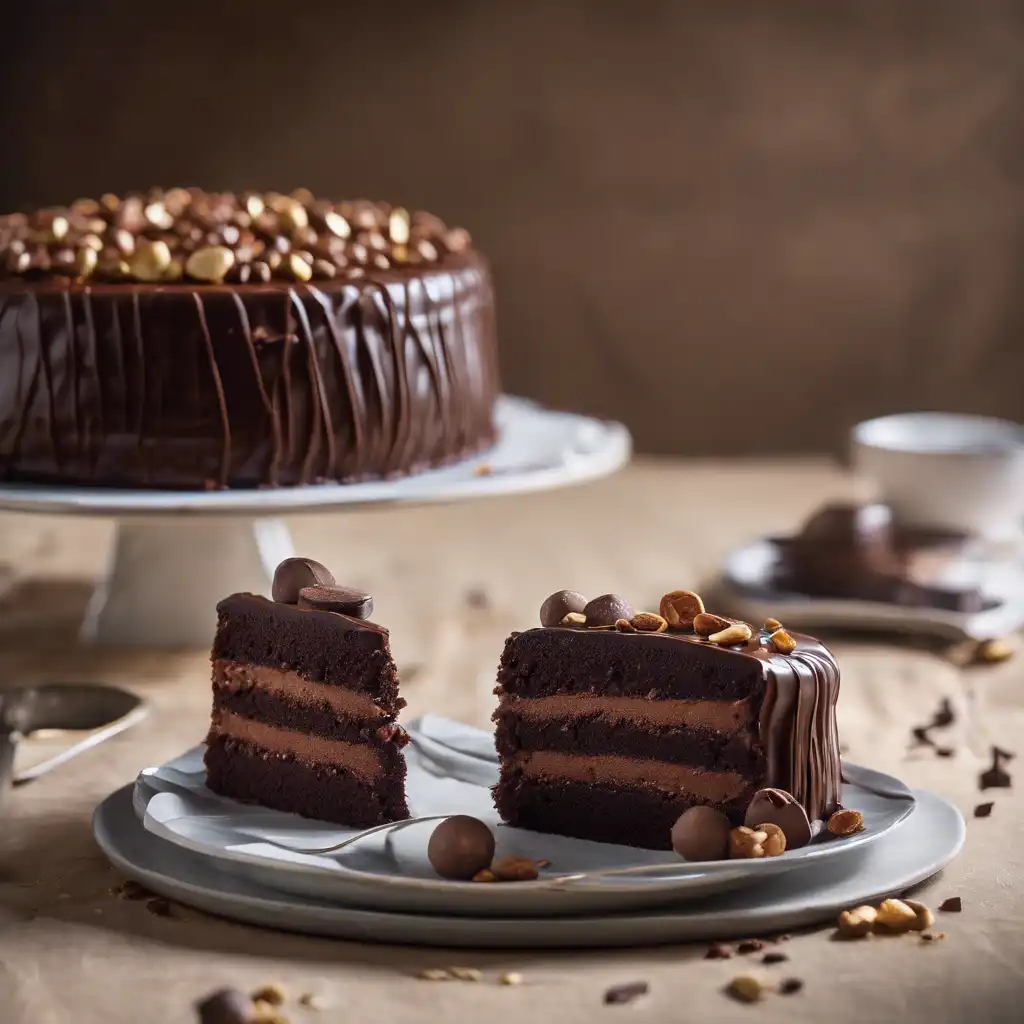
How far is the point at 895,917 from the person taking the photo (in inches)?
70.2

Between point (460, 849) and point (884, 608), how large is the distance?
155 cm

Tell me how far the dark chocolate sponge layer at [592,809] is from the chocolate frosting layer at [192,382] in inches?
35.8

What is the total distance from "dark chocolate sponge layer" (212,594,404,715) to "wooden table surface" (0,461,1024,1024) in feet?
1.01

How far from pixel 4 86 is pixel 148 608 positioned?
7.73ft

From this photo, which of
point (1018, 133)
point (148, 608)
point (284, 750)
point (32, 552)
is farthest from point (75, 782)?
point (1018, 133)

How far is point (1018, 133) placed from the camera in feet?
16.0

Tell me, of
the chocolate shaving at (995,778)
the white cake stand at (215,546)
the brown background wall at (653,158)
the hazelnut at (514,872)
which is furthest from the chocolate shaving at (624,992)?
the brown background wall at (653,158)

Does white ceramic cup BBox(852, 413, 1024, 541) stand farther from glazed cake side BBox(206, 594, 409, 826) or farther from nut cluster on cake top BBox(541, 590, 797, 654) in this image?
glazed cake side BBox(206, 594, 409, 826)

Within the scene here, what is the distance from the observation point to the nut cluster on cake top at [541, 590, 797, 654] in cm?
194

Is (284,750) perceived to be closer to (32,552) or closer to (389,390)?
(389,390)

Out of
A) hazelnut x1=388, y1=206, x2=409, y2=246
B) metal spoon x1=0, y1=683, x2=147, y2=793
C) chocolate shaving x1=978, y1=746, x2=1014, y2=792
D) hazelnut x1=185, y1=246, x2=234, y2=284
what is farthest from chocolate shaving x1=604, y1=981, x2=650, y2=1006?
hazelnut x1=388, y1=206, x2=409, y2=246

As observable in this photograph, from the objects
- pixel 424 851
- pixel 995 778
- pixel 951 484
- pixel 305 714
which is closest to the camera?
pixel 424 851

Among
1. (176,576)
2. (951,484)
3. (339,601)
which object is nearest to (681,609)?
(339,601)

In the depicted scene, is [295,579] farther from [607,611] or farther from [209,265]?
[209,265]
